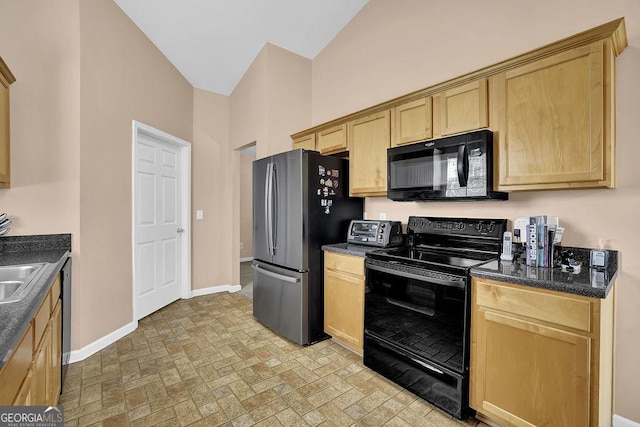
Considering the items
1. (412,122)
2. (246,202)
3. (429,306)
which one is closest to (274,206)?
(412,122)

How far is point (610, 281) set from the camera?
144 centimetres

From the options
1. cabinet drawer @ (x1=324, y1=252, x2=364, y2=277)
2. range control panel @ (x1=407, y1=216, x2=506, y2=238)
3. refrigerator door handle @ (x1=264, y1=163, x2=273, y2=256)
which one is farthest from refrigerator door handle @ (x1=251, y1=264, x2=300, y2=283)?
range control panel @ (x1=407, y1=216, x2=506, y2=238)

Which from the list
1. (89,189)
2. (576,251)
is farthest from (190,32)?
(576,251)

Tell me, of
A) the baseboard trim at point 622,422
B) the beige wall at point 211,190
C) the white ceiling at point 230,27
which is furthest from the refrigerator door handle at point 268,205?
the baseboard trim at point 622,422

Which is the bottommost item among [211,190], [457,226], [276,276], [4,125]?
[276,276]

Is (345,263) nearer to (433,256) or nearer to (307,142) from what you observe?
(433,256)

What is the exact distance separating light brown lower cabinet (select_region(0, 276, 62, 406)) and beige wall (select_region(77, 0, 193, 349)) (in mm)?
766

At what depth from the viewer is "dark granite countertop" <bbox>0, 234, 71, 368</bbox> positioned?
905 mm

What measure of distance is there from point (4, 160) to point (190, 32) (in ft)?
7.16

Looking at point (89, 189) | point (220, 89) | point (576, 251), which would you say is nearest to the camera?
point (576, 251)

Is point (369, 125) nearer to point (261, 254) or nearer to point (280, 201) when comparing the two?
point (280, 201)

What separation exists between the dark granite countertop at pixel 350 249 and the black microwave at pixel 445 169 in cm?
49

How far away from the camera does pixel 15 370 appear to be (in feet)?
3.18

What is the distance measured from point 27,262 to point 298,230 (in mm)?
1850
